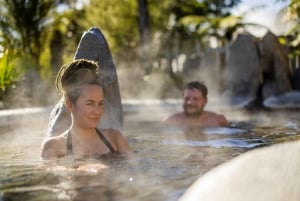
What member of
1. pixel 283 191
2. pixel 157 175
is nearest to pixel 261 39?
pixel 157 175

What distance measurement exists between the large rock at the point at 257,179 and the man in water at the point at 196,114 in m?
5.23

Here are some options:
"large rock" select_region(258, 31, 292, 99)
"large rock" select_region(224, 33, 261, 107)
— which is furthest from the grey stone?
"large rock" select_region(258, 31, 292, 99)

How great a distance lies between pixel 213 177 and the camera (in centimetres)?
272

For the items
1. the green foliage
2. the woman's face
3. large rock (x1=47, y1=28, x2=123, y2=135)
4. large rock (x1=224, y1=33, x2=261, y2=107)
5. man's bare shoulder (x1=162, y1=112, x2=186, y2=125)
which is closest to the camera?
the woman's face

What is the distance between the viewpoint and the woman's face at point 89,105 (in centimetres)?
425

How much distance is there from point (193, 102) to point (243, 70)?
7.73m

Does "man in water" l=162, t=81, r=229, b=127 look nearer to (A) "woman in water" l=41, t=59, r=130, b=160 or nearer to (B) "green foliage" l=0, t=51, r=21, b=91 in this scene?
(A) "woman in water" l=41, t=59, r=130, b=160

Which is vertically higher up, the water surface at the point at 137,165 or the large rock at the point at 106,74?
the large rock at the point at 106,74

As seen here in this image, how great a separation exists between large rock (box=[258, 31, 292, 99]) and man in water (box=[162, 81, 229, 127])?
7271mm

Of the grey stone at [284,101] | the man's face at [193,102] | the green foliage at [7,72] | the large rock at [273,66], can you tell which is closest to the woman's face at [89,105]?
the man's face at [193,102]

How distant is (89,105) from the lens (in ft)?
14.0

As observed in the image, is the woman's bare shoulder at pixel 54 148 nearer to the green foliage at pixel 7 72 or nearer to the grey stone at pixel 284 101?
the green foliage at pixel 7 72

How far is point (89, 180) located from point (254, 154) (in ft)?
3.97

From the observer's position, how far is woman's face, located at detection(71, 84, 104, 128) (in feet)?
14.0
